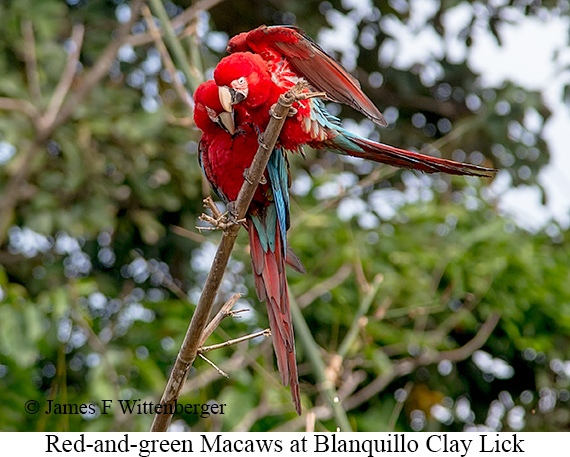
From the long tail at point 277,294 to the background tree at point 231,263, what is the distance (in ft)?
3.33

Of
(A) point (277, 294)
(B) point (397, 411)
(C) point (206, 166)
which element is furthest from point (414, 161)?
(B) point (397, 411)

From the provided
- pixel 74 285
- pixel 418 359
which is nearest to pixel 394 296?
pixel 418 359

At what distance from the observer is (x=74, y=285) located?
244cm

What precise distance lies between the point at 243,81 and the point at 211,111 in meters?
0.11

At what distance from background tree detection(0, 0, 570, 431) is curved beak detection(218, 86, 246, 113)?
1.14 metres

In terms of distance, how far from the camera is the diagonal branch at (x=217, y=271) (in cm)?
111

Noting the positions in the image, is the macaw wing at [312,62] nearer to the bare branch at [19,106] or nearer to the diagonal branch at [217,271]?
the diagonal branch at [217,271]

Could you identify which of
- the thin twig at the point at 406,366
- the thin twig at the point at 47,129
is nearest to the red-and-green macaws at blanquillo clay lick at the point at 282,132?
the thin twig at the point at 406,366

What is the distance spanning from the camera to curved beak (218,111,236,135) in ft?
4.43

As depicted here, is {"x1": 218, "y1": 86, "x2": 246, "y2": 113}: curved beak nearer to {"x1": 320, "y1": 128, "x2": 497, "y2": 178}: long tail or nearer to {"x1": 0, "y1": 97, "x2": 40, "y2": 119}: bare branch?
{"x1": 320, "y1": 128, "x2": 497, "y2": 178}: long tail

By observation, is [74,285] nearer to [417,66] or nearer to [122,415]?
[122,415]

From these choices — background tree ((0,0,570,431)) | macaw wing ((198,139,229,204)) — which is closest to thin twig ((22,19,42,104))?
background tree ((0,0,570,431))

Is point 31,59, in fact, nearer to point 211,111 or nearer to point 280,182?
point 211,111
